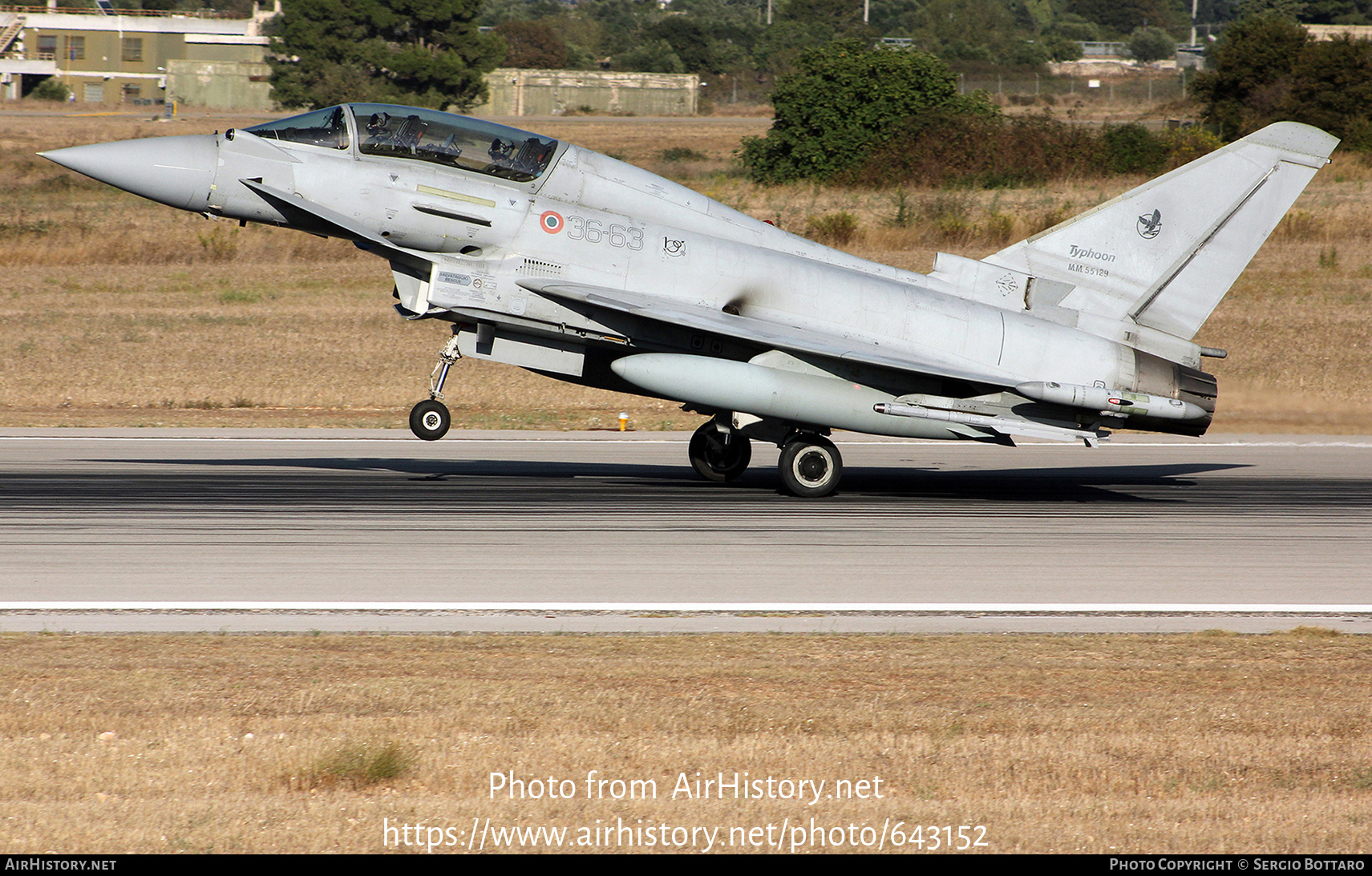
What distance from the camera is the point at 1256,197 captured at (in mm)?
15820

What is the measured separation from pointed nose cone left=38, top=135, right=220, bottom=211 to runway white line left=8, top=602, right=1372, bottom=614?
16.9 feet

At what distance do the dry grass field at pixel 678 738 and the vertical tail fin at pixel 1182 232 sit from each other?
24.3ft

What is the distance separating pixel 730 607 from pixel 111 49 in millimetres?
111417

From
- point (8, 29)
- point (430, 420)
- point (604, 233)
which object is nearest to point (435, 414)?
point (430, 420)

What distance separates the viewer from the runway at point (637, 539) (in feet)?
33.3

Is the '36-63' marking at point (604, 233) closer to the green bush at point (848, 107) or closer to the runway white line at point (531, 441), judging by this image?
the runway white line at point (531, 441)

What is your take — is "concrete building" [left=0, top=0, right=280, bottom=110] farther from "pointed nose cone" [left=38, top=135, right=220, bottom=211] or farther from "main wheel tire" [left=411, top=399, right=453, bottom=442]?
"main wheel tire" [left=411, top=399, right=453, bottom=442]

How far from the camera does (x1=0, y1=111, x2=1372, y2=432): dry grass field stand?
21828 millimetres

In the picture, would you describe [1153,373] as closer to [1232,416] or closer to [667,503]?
[1232,416]

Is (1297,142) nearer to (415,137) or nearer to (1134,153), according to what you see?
(415,137)

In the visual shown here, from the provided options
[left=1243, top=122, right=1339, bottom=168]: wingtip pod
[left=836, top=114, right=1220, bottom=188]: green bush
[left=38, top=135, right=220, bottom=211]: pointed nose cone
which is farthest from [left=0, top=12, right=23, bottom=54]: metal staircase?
[left=1243, top=122, right=1339, bottom=168]: wingtip pod

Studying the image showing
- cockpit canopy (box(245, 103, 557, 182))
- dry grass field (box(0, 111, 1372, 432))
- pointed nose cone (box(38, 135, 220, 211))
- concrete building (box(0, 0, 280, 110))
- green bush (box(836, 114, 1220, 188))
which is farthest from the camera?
concrete building (box(0, 0, 280, 110))

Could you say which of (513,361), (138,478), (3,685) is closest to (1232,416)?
(513,361)

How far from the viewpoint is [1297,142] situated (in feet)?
51.9
